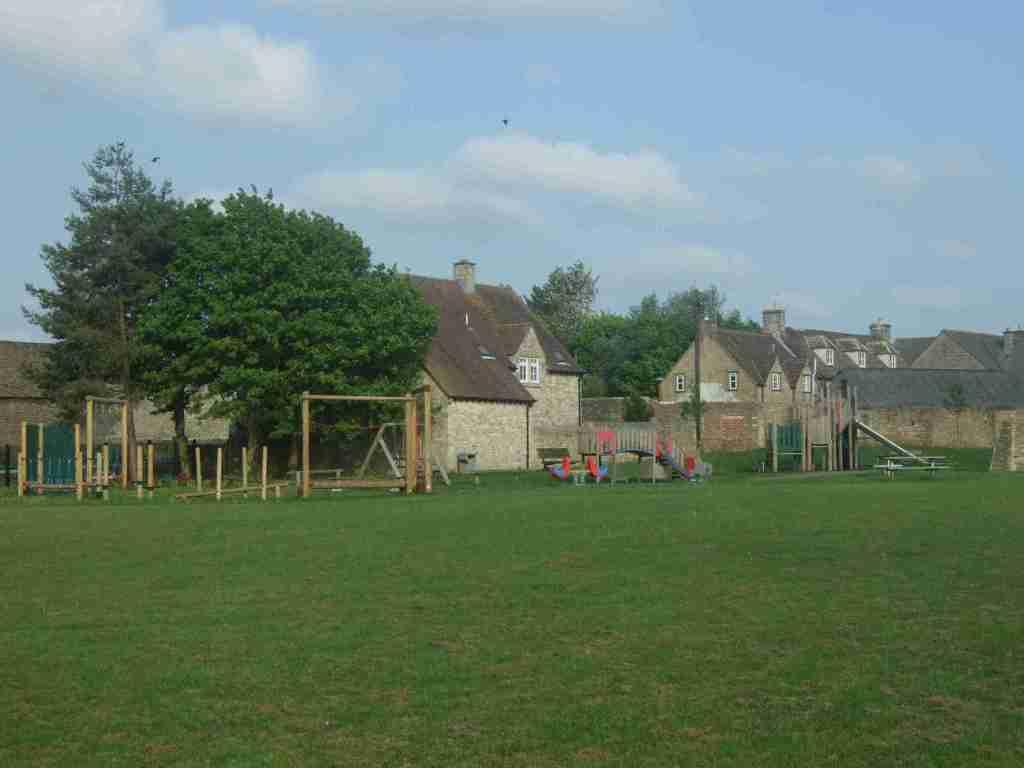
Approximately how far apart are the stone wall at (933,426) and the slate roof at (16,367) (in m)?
45.2

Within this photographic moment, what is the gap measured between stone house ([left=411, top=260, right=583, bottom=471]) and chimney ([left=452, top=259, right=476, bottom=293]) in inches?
2.1

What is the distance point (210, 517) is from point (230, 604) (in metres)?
13.9

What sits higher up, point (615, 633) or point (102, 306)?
point (102, 306)

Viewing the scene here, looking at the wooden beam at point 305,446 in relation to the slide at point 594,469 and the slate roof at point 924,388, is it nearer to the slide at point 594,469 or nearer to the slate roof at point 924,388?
the slide at point 594,469

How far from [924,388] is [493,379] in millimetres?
37177

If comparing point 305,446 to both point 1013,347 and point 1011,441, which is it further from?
point 1013,347

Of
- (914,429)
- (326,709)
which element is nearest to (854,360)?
(914,429)

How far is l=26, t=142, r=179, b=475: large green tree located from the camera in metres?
47.5

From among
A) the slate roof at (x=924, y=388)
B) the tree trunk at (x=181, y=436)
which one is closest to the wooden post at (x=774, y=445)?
the tree trunk at (x=181, y=436)

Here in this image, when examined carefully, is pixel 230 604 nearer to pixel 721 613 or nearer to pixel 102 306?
pixel 721 613

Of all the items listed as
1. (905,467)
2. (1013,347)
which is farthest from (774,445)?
(1013,347)

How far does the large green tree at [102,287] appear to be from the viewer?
47469mm

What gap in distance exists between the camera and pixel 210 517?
Answer: 26844mm

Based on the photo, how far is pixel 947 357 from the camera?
113m
